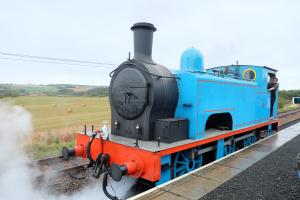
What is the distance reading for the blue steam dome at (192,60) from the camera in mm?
5914

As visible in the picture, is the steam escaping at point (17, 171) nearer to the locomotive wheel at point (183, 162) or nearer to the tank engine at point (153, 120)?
the tank engine at point (153, 120)

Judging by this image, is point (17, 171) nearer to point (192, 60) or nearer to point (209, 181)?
point (209, 181)

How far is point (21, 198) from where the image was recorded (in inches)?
178

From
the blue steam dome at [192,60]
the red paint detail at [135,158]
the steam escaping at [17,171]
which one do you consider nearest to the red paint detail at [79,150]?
the red paint detail at [135,158]

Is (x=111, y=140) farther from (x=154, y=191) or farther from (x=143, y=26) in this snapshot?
(x=143, y=26)

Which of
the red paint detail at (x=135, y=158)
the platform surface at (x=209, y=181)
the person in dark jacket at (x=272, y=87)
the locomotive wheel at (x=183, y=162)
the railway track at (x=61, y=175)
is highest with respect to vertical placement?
the person in dark jacket at (x=272, y=87)

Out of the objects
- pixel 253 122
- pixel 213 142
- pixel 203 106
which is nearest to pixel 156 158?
pixel 203 106

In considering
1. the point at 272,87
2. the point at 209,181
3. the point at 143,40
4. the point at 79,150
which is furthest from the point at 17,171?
the point at 272,87

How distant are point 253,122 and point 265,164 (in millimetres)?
2517

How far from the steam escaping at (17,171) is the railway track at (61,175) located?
0.20 m

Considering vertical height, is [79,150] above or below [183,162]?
above

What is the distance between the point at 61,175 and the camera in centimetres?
561

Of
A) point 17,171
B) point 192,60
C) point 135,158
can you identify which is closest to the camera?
point 135,158

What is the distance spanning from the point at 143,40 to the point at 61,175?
143 inches
